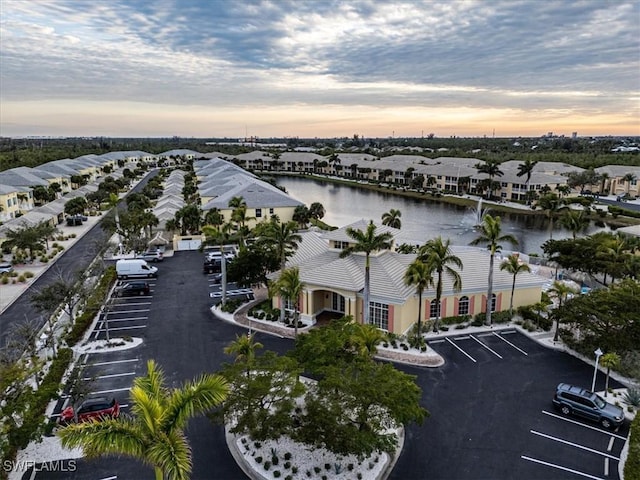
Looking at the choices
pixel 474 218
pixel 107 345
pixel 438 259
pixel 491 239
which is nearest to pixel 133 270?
pixel 107 345

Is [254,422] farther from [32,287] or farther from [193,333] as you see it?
[32,287]

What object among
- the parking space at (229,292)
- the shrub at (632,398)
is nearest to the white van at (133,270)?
the parking space at (229,292)

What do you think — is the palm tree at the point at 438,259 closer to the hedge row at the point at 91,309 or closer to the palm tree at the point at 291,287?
the palm tree at the point at 291,287

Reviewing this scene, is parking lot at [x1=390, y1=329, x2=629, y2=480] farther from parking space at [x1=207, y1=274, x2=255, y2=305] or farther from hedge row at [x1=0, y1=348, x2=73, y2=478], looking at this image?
parking space at [x1=207, y1=274, x2=255, y2=305]

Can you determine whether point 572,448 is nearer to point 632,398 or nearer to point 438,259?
point 632,398

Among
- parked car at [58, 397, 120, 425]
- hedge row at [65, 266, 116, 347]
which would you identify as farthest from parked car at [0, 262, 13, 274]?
parked car at [58, 397, 120, 425]

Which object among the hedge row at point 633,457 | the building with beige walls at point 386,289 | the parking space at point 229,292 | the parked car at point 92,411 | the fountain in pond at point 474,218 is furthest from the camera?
the fountain in pond at point 474,218
